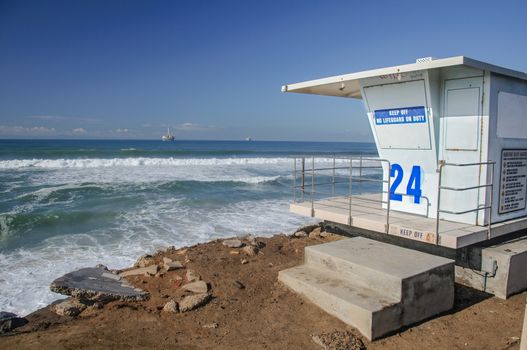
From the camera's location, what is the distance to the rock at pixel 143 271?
22.0 feet

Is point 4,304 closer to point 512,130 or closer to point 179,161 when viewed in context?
point 512,130

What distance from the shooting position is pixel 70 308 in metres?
5.47

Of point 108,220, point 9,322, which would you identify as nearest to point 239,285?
point 9,322

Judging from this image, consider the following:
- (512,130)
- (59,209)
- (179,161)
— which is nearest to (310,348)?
(512,130)

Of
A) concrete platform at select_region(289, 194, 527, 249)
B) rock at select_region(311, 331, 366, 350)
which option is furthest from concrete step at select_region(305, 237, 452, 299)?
rock at select_region(311, 331, 366, 350)

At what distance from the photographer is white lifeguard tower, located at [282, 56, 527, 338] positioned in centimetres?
599

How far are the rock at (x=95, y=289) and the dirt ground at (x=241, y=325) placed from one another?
187mm

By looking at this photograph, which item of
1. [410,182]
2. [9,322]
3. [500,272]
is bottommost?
[9,322]

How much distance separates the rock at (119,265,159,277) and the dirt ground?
347 mm

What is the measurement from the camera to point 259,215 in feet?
45.9

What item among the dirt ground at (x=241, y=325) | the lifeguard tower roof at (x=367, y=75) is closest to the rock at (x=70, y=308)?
the dirt ground at (x=241, y=325)

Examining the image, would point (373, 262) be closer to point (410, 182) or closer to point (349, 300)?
point (349, 300)

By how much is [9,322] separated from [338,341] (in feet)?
14.4

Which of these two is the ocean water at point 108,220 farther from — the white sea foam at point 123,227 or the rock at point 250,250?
the rock at point 250,250
